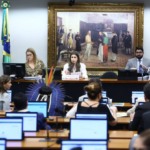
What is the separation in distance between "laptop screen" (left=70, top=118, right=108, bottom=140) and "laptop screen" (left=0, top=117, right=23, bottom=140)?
1.81ft

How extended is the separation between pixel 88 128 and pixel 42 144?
0.50m

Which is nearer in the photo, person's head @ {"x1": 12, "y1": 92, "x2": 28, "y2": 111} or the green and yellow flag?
person's head @ {"x1": 12, "y1": 92, "x2": 28, "y2": 111}

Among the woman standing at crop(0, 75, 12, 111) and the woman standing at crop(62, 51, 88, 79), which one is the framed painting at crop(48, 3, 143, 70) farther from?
the woman standing at crop(0, 75, 12, 111)

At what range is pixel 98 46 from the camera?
11.8 m

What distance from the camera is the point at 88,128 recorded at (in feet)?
14.0

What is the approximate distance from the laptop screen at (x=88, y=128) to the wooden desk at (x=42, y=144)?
17 cm

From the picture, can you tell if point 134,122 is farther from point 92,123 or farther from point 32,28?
point 32,28

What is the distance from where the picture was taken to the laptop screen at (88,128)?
4.26 meters

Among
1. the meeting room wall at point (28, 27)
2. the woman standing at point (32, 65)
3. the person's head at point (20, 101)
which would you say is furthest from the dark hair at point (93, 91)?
the meeting room wall at point (28, 27)

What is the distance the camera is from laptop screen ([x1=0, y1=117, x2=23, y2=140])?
14.3ft

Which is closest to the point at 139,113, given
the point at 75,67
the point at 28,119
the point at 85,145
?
the point at 28,119

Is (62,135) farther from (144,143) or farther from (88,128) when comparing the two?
(144,143)

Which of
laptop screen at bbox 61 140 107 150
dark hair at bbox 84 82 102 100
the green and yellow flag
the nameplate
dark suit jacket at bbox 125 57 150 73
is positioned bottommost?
laptop screen at bbox 61 140 107 150

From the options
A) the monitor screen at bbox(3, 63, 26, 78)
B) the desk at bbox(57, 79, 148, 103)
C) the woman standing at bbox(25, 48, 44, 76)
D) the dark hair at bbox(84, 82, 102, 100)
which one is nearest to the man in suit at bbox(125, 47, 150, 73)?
the desk at bbox(57, 79, 148, 103)
